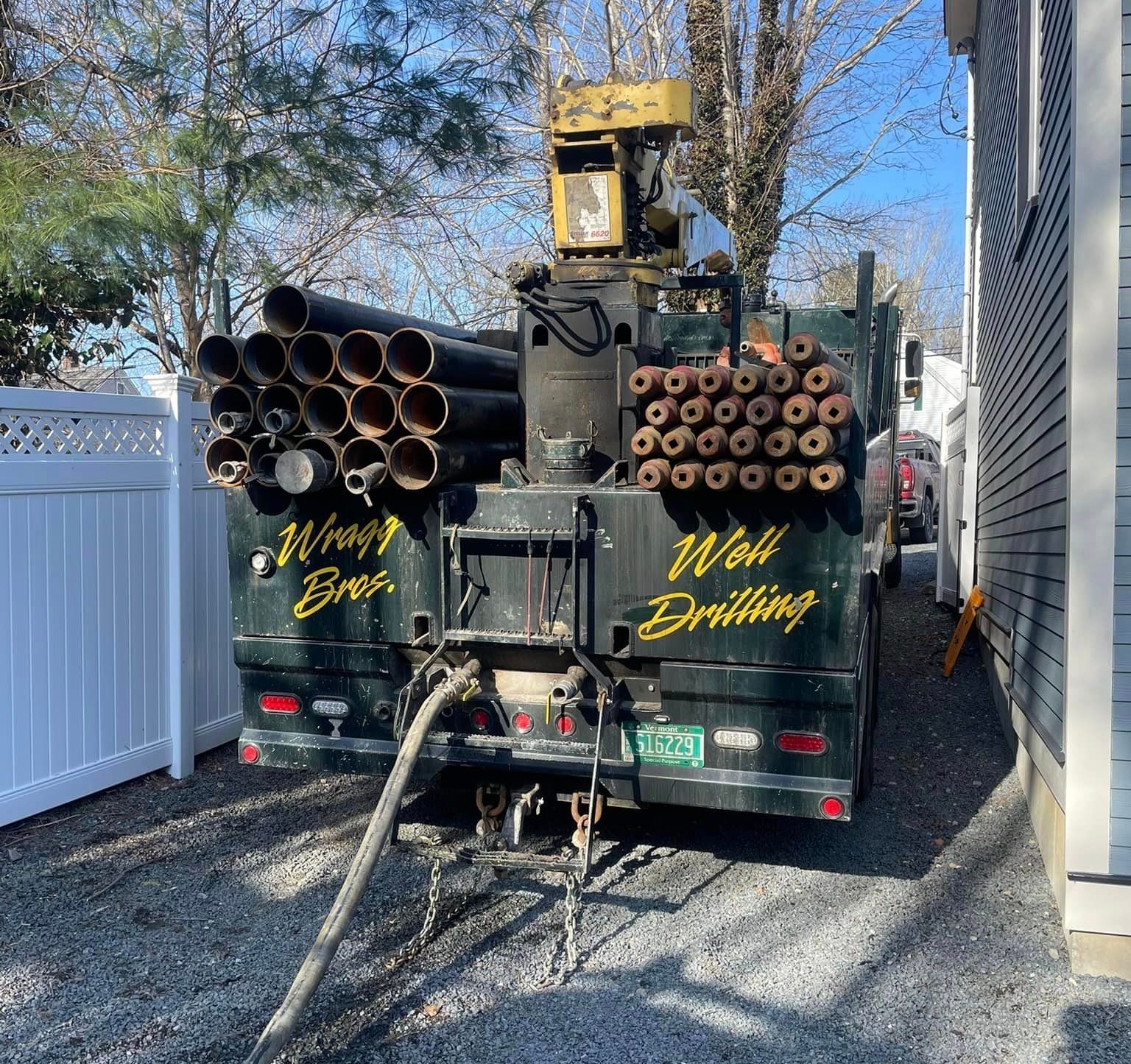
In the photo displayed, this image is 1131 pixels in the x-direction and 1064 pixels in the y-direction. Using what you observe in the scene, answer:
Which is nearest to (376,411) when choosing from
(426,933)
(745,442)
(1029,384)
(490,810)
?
(745,442)

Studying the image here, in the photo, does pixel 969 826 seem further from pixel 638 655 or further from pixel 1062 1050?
pixel 638 655

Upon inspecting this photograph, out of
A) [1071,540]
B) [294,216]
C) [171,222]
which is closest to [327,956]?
[1071,540]

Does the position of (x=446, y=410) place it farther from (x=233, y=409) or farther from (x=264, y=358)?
(x=233, y=409)

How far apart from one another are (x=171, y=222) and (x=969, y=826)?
19.1ft

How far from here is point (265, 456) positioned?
4176mm

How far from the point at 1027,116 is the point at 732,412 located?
365 centimetres

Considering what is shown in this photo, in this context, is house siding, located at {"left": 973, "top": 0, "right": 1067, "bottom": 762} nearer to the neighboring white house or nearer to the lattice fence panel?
the neighboring white house

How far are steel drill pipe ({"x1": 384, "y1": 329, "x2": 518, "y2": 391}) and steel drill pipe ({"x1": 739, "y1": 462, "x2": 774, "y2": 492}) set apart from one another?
1.29m

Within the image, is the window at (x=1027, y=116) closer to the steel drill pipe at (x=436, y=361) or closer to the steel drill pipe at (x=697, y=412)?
the steel drill pipe at (x=697, y=412)

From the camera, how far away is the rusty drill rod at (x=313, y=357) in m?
4.02

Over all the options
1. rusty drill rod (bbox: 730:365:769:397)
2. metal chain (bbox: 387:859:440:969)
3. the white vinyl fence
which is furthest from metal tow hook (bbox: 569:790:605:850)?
the white vinyl fence

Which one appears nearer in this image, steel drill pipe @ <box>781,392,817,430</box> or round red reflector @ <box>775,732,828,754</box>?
steel drill pipe @ <box>781,392,817,430</box>

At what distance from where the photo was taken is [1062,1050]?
128 inches

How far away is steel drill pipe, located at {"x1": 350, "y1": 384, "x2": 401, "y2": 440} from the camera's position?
3.99 metres
